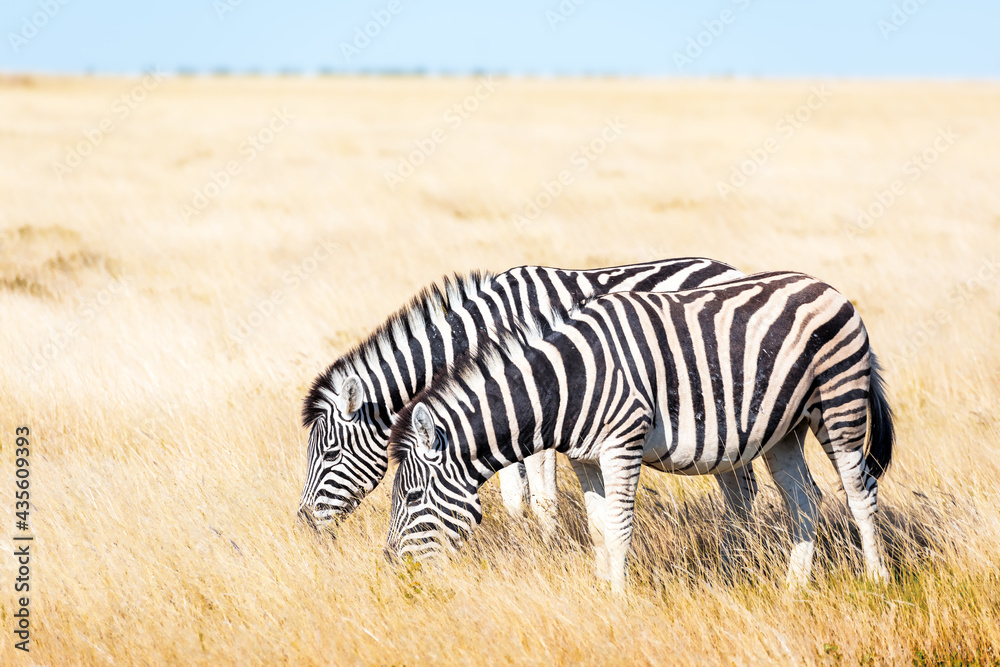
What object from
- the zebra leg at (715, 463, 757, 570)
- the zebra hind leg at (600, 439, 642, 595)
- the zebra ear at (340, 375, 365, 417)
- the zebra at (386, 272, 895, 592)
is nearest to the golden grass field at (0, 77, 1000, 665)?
the zebra leg at (715, 463, 757, 570)

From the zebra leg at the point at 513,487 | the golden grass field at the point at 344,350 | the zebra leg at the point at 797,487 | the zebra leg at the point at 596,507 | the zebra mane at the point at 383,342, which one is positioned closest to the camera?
the golden grass field at the point at 344,350

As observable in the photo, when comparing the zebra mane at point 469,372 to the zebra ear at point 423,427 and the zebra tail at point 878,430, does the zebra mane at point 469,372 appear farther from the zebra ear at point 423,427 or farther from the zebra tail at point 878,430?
the zebra tail at point 878,430

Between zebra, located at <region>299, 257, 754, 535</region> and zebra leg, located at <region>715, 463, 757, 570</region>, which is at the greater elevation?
zebra, located at <region>299, 257, 754, 535</region>

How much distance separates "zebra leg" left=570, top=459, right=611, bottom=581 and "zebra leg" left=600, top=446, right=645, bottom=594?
166mm

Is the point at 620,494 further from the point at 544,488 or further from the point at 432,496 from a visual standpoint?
the point at 544,488

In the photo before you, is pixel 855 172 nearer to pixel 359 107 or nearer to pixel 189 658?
pixel 189 658

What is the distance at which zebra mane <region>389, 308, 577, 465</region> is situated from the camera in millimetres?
4059

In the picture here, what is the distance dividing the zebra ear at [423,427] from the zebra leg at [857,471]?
1.95 metres

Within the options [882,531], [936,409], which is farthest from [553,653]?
[936,409]

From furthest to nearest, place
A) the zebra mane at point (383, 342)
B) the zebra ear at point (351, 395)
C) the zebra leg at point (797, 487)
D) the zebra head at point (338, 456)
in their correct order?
the zebra mane at point (383, 342), the zebra head at point (338, 456), the zebra ear at point (351, 395), the zebra leg at point (797, 487)

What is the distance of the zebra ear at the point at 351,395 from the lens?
4.77 meters

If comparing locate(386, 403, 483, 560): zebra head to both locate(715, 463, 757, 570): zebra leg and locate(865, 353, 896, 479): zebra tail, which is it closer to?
locate(715, 463, 757, 570): zebra leg

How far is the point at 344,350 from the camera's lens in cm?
884

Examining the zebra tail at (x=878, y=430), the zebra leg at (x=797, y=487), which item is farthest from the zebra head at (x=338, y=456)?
the zebra tail at (x=878, y=430)
